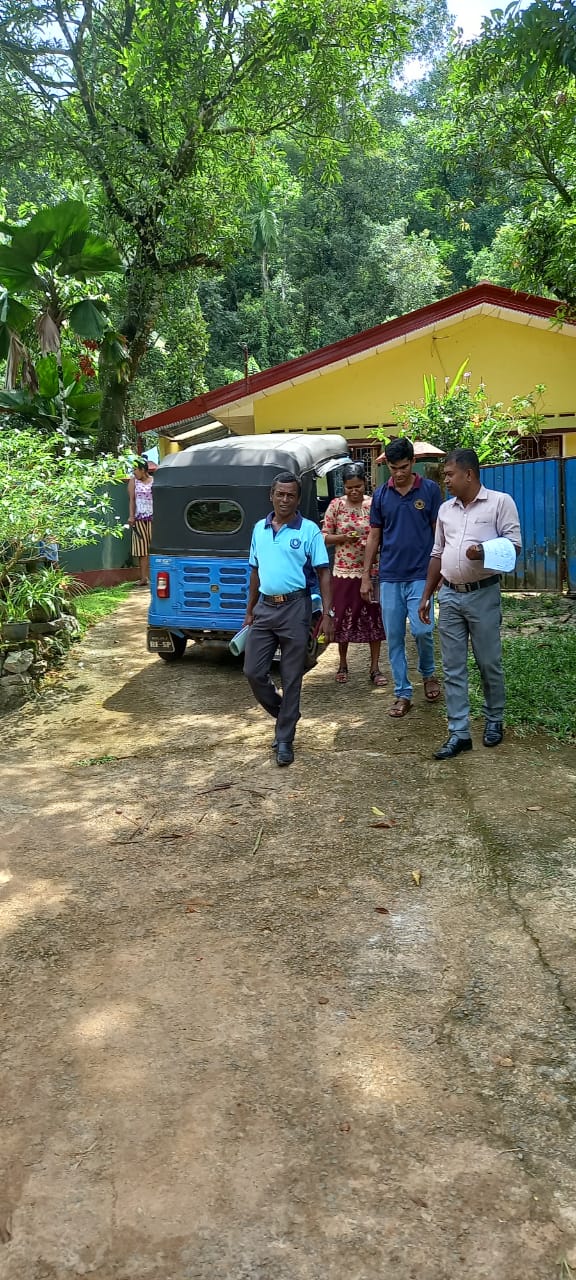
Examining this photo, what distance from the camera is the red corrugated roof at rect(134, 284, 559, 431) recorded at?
14.4 metres

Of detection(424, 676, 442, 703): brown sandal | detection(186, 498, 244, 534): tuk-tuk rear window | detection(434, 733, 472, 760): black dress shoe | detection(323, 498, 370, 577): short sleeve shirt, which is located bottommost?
detection(434, 733, 472, 760): black dress shoe

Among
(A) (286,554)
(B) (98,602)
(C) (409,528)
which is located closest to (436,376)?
(B) (98,602)

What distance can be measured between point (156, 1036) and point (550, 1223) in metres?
1.39

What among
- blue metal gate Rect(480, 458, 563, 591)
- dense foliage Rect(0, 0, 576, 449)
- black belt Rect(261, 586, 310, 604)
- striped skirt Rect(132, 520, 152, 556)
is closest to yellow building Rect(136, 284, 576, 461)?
dense foliage Rect(0, 0, 576, 449)

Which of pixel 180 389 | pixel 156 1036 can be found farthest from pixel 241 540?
pixel 180 389

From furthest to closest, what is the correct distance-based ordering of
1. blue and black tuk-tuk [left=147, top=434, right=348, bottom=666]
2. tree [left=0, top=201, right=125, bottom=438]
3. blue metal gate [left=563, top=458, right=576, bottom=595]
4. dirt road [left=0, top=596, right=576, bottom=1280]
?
1. tree [left=0, top=201, right=125, bottom=438]
2. blue metal gate [left=563, top=458, right=576, bottom=595]
3. blue and black tuk-tuk [left=147, top=434, right=348, bottom=666]
4. dirt road [left=0, top=596, right=576, bottom=1280]

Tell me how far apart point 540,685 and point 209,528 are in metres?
3.24

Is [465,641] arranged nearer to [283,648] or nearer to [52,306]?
[283,648]

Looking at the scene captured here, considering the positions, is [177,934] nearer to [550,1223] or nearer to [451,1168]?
[451,1168]

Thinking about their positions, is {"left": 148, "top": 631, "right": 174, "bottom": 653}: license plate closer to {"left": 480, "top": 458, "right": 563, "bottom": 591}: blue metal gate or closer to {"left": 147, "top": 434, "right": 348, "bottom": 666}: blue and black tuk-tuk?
{"left": 147, "top": 434, "right": 348, "bottom": 666}: blue and black tuk-tuk

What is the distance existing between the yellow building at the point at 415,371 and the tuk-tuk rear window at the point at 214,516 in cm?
699

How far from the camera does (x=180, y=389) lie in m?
27.0

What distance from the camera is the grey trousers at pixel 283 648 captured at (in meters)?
5.88

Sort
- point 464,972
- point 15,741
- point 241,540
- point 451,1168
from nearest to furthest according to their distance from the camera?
1. point 451,1168
2. point 464,972
3. point 15,741
4. point 241,540
